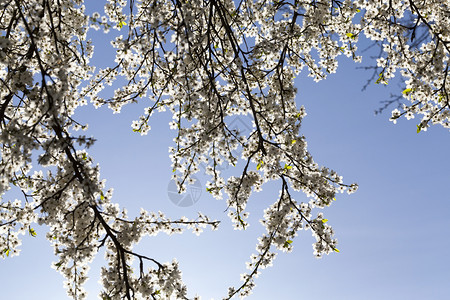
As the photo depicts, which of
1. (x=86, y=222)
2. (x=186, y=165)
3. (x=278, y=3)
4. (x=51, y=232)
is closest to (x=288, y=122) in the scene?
(x=186, y=165)

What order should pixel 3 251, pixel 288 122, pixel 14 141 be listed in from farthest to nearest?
pixel 288 122 → pixel 3 251 → pixel 14 141

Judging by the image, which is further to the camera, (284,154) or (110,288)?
(284,154)

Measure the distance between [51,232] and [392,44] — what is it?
23.4 ft

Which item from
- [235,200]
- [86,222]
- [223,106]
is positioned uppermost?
[223,106]

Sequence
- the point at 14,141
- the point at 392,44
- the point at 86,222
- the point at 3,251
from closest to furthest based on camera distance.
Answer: the point at 14,141 → the point at 86,222 → the point at 3,251 → the point at 392,44

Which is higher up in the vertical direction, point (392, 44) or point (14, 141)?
point (392, 44)

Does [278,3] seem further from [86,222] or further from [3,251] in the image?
[3,251]

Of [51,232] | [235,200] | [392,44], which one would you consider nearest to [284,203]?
[235,200]

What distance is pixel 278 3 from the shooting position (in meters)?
7.84

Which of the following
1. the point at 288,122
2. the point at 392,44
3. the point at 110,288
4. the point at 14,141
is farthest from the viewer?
the point at 392,44

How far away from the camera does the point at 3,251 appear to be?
5.96 m

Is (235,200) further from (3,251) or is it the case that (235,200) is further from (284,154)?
(3,251)

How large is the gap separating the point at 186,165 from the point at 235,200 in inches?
45.0

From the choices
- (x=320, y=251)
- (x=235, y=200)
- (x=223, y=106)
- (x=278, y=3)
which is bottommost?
(x=320, y=251)
